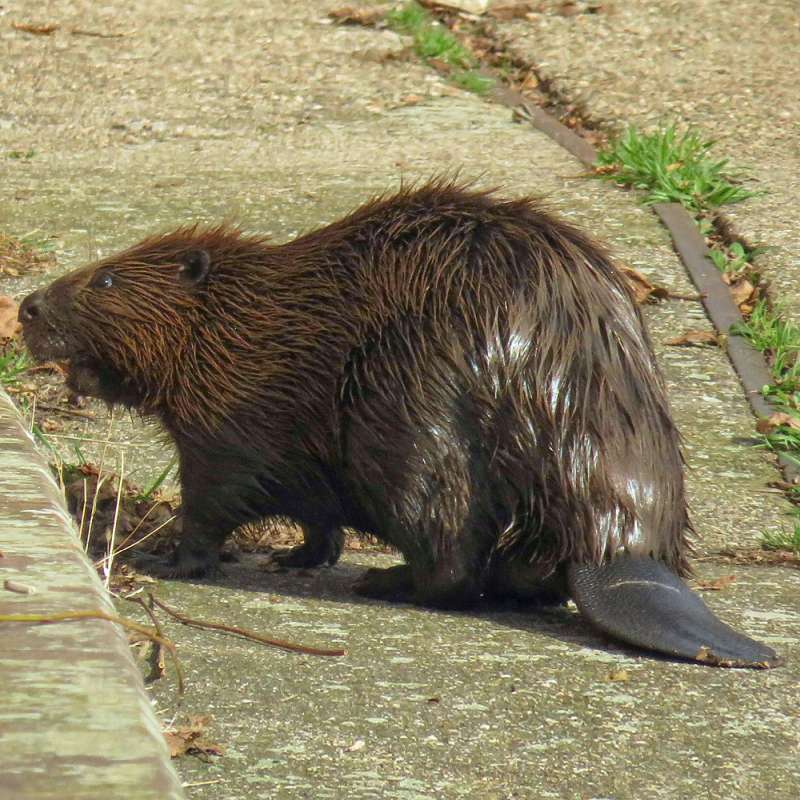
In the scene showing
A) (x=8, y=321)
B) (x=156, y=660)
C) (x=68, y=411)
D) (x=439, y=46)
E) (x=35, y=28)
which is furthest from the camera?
(x=35, y=28)

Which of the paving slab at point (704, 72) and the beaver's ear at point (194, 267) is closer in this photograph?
the beaver's ear at point (194, 267)

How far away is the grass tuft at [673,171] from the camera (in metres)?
6.79

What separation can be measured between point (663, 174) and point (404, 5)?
2.96 meters

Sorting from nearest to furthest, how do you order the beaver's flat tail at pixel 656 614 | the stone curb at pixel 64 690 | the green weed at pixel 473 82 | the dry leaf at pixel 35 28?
1. the stone curb at pixel 64 690
2. the beaver's flat tail at pixel 656 614
3. the green weed at pixel 473 82
4. the dry leaf at pixel 35 28

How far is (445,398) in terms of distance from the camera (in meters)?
3.76

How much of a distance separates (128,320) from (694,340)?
7.41ft

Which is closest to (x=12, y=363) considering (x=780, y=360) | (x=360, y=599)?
(x=360, y=599)

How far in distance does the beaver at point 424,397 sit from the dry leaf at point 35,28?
474cm

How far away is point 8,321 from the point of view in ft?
17.8

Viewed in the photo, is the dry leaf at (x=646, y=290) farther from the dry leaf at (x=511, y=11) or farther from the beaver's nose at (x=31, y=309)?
the dry leaf at (x=511, y=11)

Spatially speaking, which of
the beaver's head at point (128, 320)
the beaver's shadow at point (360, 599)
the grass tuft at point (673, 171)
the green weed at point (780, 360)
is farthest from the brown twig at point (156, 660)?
the grass tuft at point (673, 171)

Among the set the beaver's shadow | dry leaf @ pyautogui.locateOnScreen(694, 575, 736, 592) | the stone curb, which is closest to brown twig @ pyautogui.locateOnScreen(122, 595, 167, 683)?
the stone curb

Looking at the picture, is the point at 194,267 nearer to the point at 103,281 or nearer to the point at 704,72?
the point at 103,281

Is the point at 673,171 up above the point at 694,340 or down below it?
above
